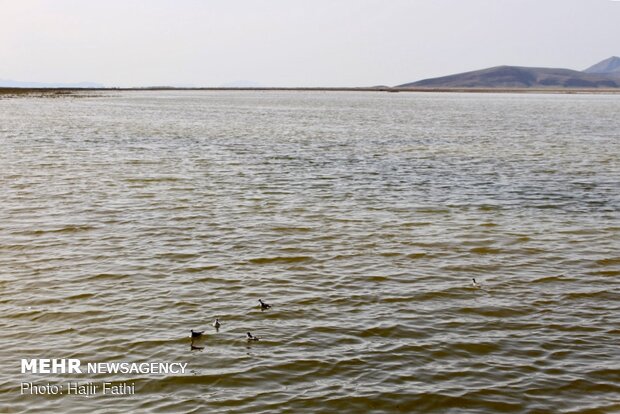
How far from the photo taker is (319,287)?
14.1m

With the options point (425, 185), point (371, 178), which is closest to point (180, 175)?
point (371, 178)

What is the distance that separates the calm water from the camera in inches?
380

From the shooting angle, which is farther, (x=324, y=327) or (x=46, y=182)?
(x=46, y=182)

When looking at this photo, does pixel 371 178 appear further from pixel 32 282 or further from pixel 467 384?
pixel 467 384

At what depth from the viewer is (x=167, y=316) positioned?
1223 centimetres

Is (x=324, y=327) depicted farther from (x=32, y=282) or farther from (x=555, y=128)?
(x=555, y=128)

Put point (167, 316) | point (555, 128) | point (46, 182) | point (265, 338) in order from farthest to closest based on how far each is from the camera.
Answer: point (555, 128) → point (46, 182) → point (167, 316) → point (265, 338)

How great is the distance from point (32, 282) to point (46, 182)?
14.1 m

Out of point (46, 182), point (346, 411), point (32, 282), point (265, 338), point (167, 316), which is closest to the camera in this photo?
point (346, 411)

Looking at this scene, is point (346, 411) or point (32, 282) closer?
point (346, 411)

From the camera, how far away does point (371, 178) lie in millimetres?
29047

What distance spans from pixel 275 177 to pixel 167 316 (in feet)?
57.5

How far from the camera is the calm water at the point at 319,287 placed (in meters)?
9.65

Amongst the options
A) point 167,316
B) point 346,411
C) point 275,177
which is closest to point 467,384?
point 346,411
